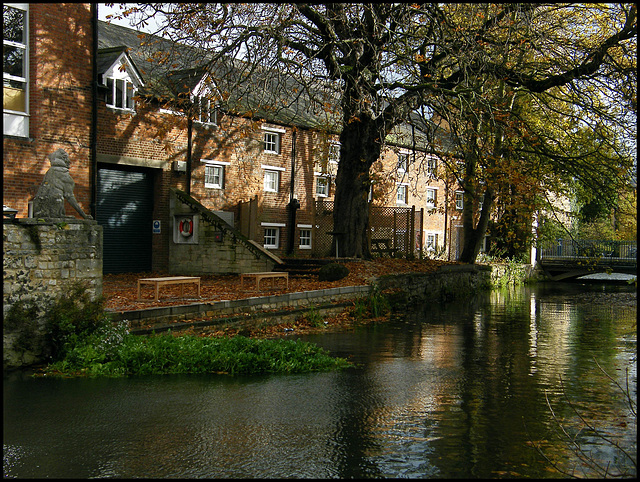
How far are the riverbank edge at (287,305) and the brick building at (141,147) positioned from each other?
330cm

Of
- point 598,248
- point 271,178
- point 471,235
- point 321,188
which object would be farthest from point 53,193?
point 598,248

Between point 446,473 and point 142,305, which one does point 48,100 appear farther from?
point 446,473

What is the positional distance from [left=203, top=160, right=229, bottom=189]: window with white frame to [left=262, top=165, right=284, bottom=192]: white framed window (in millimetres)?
2639

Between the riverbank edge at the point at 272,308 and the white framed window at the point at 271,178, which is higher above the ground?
the white framed window at the point at 271,178

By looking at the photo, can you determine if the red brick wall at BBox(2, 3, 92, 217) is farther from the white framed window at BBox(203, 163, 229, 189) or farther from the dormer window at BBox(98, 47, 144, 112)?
the white framed window at BBox(203, 163, 229, 189)

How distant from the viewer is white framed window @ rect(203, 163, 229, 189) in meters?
25.1

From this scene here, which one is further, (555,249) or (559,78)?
(555,249)

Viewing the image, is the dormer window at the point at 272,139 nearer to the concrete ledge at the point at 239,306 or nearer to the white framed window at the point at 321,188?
the white framed window at the point at 321,188

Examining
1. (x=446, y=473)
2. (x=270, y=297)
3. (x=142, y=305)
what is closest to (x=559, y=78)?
(x=270, y=297)

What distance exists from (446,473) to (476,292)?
22.8 meters

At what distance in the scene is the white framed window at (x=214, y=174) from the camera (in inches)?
988

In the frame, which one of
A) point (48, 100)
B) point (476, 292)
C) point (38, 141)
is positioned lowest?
point (476, 292)

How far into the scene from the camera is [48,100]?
60.6 feet

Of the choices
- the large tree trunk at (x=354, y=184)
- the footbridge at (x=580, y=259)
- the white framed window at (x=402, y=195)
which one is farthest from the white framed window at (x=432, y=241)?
the large tree trunk at (x=354, y=184)
